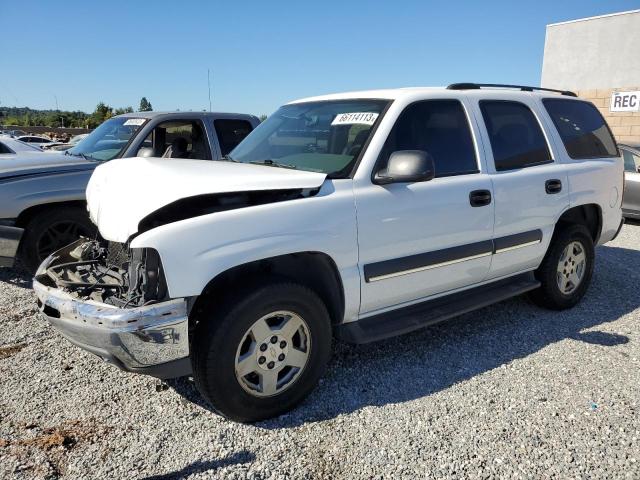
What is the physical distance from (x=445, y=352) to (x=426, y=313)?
1.59 ft

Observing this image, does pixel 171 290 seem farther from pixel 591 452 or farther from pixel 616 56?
pixel 616 56

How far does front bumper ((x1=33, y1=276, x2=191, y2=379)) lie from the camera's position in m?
2.53

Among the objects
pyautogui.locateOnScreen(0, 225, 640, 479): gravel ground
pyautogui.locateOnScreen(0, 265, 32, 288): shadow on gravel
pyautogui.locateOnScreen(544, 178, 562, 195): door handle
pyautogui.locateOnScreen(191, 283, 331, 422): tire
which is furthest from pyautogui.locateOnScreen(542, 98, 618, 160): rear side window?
pyautogui.locateOnScreen(0, 265, 32, 288): shadow on gravel

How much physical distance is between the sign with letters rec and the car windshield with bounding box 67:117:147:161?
15452mm

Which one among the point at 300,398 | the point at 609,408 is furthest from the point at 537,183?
the point at 300,398

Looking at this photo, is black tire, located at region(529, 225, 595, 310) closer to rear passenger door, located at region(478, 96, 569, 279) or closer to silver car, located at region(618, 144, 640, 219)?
rear passenger door, located at region(478, 96, 569, 279)

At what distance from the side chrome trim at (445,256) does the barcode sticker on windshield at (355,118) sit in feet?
3.15

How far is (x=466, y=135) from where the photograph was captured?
3.86m

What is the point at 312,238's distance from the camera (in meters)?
2.94

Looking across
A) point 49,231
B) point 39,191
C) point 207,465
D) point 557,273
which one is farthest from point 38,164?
point 557,273

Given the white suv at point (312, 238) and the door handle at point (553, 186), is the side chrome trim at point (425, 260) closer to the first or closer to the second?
the white suv at point (312, 238)

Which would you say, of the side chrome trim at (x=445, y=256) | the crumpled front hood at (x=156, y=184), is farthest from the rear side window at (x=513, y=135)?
the crumpled front hood at (x=156, y=184)

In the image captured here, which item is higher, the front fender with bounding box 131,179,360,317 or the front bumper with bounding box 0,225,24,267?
the front fender with bounding box 131,179,360,317

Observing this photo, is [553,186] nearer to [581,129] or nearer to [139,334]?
[581,129]
